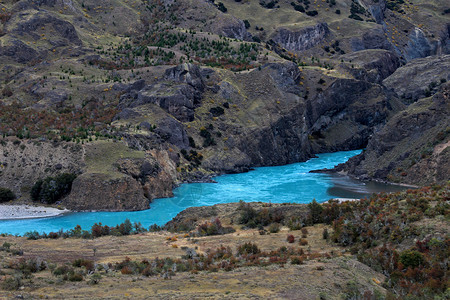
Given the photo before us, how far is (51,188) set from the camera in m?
51.9

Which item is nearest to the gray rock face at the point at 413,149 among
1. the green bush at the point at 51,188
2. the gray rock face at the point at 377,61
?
the green bush at the point at 51,188

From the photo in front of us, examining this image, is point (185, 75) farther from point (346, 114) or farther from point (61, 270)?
point (61, 270)

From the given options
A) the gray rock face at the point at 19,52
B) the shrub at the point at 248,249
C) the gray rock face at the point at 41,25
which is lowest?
the shrub at the point at 248,249

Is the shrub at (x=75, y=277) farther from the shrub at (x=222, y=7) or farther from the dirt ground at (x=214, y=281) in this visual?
the shrub at (x=222, y=7)

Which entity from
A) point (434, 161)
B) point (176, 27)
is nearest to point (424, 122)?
point (434, 161)

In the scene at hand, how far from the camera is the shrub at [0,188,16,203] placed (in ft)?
169

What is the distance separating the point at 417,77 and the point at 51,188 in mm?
113387

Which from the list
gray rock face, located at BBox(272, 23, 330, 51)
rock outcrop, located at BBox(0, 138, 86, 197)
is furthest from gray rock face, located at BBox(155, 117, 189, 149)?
gray rock face, located at BBox(272, 23, 330, 51)

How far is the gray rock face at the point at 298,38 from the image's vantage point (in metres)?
137

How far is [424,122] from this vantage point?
67625 mm

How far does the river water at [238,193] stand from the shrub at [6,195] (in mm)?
6287

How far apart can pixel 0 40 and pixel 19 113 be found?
105 feet

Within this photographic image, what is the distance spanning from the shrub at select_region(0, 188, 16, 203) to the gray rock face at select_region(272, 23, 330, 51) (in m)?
102

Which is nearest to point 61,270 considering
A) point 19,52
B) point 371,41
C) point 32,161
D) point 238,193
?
point 32,161
